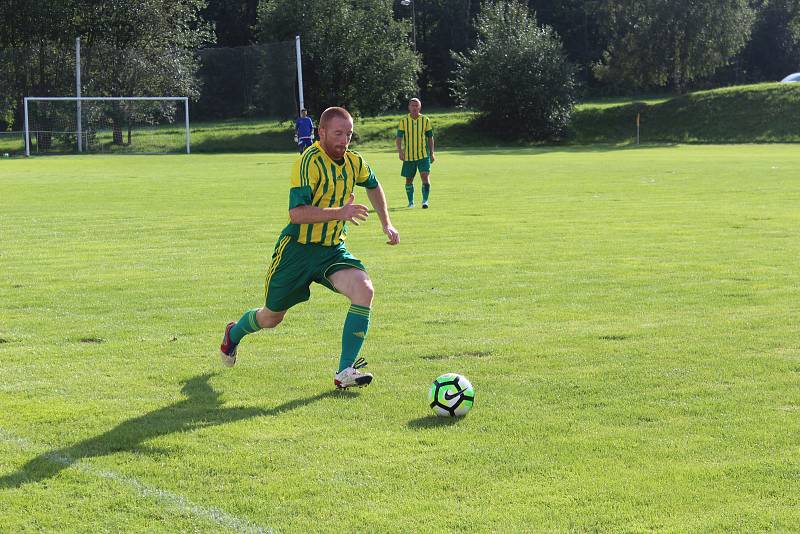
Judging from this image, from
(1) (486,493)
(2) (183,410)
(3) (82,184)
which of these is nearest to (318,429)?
(2) (183,410)

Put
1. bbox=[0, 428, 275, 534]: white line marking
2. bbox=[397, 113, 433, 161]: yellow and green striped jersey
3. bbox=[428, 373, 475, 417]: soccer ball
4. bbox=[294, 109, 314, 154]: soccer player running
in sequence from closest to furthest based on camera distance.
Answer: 1. bbox=[0, 428, 275, 534]: white line marking
2. bbox=[428, 373, 475, 417]: soccer ball
3. bbox=[397, 113, 433, 161]: yellow and green striped jersey
4. bbox=[294, 109, 314, 154]: soccer player running

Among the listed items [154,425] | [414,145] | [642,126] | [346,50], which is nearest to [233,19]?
[346,50]

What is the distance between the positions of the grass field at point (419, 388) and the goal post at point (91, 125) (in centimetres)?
2815

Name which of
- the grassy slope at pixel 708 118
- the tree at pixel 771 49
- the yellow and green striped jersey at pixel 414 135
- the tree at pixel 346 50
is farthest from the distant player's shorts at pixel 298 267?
the tree at pixel 771 49

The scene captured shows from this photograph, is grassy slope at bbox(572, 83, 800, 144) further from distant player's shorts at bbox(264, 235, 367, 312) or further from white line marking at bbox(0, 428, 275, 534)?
white line marking at bbox(0, 428, 275, 534)

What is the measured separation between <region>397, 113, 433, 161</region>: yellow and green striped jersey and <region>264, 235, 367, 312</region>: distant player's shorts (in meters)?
12.7

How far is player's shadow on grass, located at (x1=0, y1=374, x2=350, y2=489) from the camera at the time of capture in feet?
15.6

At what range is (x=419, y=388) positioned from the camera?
20.4 feet

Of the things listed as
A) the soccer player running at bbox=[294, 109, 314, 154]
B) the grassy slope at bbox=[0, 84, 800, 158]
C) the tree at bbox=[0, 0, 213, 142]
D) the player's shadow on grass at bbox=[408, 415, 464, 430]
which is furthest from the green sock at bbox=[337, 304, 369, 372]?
the grassy slope at bbox=[0, 84, 800, 158]

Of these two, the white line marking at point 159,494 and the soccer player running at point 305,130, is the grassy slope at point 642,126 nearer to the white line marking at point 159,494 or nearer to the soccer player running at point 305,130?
the soccer player running at point 305,130

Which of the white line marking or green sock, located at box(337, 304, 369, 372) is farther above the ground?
green sock, located at box(337, 304, 369, 372)

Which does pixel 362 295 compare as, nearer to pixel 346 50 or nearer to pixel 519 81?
pixel 346 50

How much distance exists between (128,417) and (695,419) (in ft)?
10.3

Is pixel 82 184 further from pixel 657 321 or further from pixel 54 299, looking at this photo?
pixel 657 321
